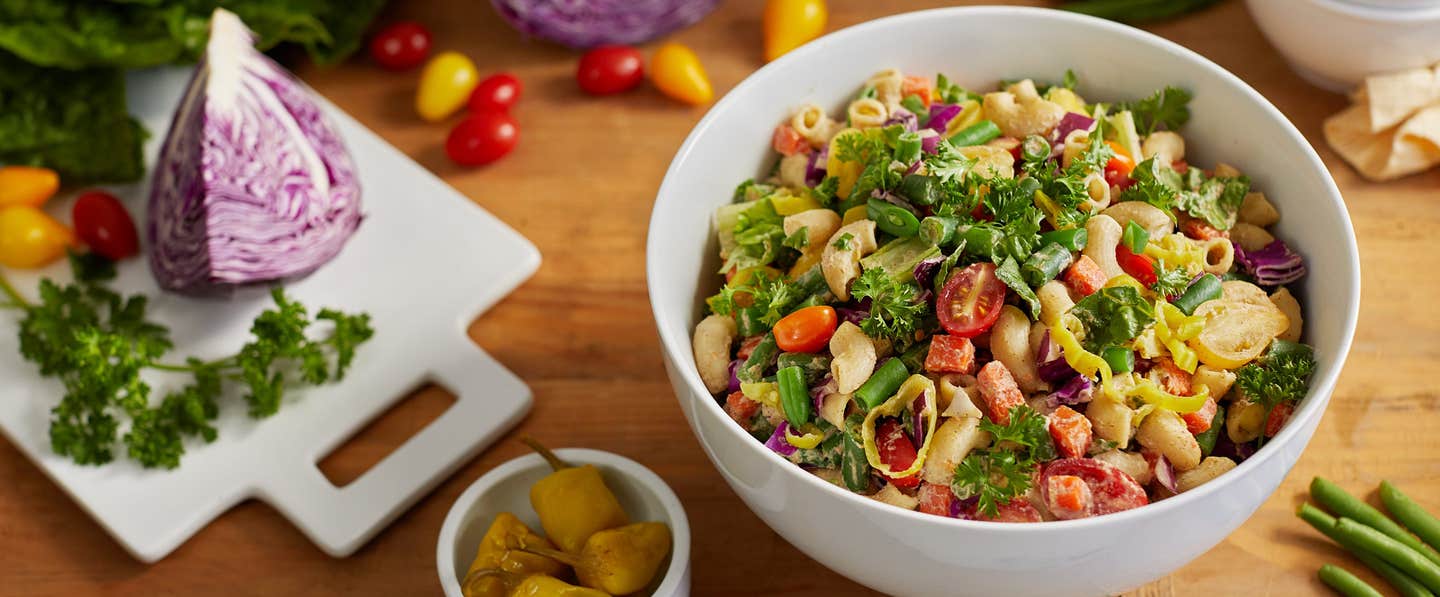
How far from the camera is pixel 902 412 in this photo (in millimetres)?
1836

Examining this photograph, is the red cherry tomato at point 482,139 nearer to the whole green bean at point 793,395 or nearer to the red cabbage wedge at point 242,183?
the red cabbage wedge at point 242,183

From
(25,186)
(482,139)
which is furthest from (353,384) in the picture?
(25,186)

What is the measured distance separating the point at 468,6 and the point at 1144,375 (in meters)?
2.16

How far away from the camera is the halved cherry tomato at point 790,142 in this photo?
2.24 meters

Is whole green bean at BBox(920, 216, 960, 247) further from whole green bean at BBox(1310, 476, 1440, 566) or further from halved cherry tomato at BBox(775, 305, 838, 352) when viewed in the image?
whole green bean at BBox(1310, 476, 1440, 566)

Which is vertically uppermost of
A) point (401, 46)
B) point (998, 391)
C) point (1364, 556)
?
point (998, 391)

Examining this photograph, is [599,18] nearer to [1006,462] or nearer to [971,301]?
[971,301]

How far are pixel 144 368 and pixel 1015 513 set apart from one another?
1748mm

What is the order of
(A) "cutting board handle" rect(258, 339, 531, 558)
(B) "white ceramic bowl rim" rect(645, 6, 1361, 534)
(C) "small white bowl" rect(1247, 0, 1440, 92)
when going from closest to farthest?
(B) "white ceramic bowl rim" rect(645, 6, 1361, 534) → (A) "cutting board handle" rect(258, 339, 531, 558) → (C) "small white bowl" rect(1247, 0, 1440, 92)

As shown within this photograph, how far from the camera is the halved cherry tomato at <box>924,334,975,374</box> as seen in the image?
1.81 m

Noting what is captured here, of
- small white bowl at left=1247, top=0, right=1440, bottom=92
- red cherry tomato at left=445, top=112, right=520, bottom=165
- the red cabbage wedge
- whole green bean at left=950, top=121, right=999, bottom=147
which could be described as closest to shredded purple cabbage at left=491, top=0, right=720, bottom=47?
red cherry tomato at left=445, top=112, right=520, bottom=165

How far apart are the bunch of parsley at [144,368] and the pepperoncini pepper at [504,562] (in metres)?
0.63

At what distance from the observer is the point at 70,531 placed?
2395 mm

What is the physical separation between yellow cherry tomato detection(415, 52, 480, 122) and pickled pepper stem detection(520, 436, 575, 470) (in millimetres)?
1199
